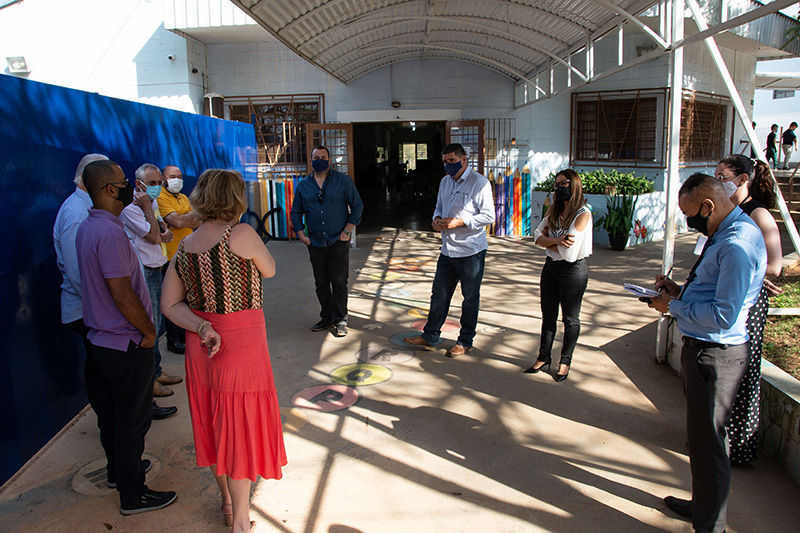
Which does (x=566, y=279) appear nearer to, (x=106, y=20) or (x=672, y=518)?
(x=672, y=518)

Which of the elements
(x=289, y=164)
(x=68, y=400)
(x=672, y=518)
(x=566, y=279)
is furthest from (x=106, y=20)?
(x=672, y=518)

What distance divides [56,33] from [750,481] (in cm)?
1443

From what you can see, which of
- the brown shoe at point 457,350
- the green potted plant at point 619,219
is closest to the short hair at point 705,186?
the brown shoe at point 457,350

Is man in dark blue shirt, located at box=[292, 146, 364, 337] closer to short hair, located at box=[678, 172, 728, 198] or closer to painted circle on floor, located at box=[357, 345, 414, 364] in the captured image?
painted circle on floor, located at box=[357, 345, 414, 364]

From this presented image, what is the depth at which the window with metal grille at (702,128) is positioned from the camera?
1252 centimetres

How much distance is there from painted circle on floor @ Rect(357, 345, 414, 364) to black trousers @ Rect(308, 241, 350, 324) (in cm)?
62

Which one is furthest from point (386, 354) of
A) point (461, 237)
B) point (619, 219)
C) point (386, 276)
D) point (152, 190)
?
point (619, 219)

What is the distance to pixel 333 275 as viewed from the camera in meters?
5.69

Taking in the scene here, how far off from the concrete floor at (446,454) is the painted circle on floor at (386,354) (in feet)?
0.09

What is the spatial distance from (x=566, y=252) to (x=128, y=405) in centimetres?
308

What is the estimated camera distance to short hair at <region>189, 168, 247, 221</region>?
252 centimetres

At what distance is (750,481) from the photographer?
3074 millimetres

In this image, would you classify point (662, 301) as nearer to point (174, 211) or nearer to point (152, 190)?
point (152, 190)

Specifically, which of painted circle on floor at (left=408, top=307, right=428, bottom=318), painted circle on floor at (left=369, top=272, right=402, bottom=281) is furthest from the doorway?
painted circle on floor at (left=408, top=307, right=428, bottom=318)
